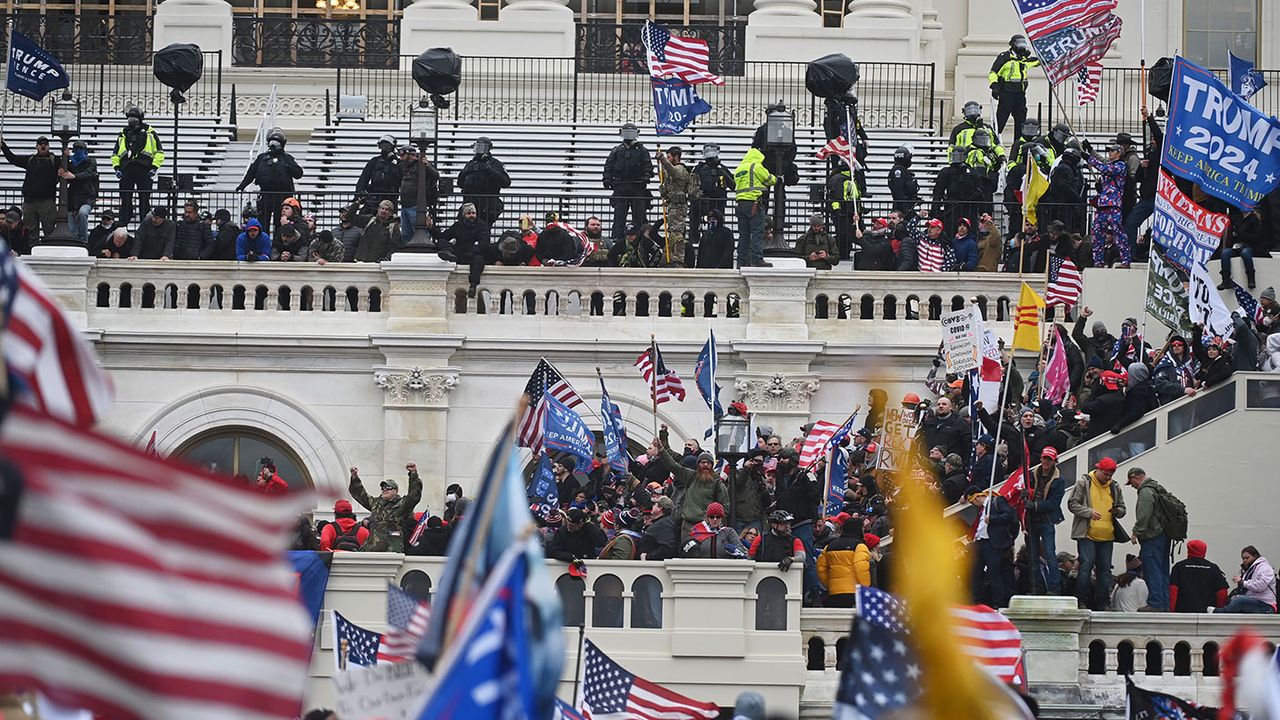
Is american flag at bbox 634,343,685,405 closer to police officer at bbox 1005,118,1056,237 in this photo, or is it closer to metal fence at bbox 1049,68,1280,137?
police officer at bbox 1005,118,1056,237

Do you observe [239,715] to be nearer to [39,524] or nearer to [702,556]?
[39,524]

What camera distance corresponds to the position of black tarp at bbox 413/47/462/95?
36.0m

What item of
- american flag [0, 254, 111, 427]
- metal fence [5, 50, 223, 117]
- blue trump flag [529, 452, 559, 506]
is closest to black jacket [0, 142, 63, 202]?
blue trump flag [529, 452, 559, 506]

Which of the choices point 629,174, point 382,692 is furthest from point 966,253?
point 382,692

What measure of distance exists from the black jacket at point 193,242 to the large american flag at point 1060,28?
10.2 meters

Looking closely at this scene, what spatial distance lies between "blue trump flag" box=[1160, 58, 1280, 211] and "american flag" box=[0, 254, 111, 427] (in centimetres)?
2106

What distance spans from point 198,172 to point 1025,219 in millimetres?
13752

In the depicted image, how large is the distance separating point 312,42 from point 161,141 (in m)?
6.56

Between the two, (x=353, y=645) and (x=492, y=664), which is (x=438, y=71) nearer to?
(x=353, y=645)

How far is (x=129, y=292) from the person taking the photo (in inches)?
1257

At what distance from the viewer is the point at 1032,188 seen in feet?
105

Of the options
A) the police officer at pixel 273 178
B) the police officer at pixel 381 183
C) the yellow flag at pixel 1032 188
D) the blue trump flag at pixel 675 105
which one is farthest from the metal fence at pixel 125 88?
the yellow flag at pixel 1032 188

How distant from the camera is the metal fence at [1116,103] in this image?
4666 centimetres

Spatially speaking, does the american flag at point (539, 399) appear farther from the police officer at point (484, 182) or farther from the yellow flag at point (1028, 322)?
the police officer at point (484, 182)
